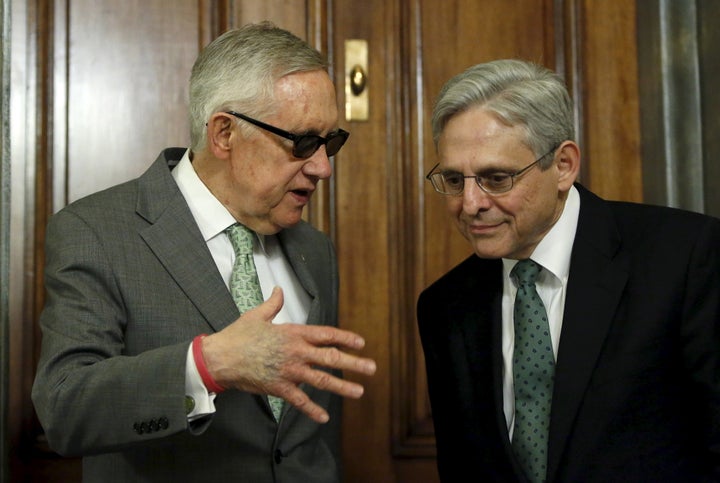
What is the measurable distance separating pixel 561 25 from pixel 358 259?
0.94m

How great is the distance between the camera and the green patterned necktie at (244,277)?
201 cm

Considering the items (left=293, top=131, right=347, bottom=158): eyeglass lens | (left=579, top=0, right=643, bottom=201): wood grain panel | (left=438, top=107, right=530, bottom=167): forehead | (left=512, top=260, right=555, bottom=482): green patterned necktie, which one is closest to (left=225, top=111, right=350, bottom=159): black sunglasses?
(left=293, top=131, right=347, bottom=158): eyeglass lens

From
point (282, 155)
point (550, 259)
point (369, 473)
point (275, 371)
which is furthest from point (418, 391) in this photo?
point (275, 371)

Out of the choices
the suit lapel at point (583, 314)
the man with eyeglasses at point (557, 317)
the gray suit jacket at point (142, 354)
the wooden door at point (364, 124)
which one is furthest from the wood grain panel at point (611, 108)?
the gray suit jacket at point (142, 354)

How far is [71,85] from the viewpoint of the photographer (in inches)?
101

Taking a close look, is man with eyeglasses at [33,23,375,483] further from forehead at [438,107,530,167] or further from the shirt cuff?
forehead at [438,107,530,167]

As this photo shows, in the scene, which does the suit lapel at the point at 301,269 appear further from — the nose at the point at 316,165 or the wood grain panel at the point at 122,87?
the wood grain panel at the point at 122,87

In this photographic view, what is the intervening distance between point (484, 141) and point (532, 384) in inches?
21.4

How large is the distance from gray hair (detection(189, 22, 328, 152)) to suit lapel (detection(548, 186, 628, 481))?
741 millimetres

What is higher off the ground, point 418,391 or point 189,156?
point 189,156

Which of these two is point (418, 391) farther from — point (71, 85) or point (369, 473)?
point (71, 85)

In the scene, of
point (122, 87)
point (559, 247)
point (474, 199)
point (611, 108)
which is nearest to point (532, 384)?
point (559, 247)

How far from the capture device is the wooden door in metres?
2.52

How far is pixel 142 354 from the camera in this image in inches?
67.4
